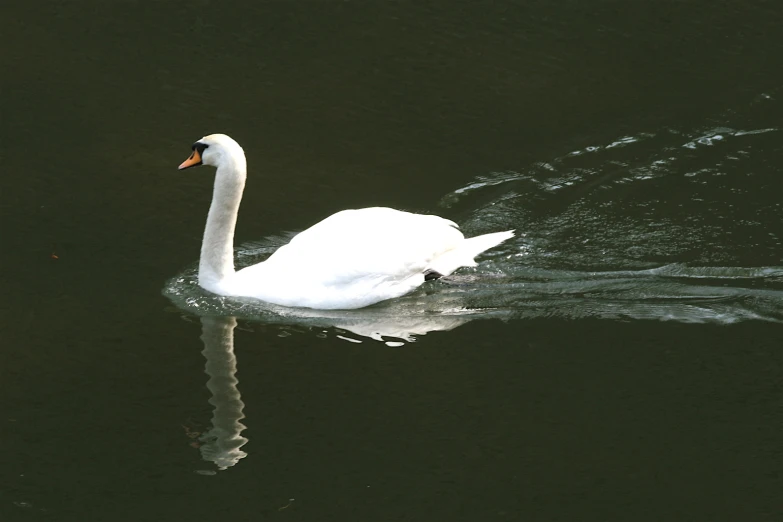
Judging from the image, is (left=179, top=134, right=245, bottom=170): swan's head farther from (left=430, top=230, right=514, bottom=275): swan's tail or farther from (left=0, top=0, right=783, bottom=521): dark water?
(left=430, top=230, right=514, bottom=275): swan's tail

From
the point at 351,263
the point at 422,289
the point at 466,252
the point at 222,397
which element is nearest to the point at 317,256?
the point at 351,263

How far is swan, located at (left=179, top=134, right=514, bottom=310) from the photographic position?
30.0 ft

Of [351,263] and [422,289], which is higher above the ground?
[351,263]

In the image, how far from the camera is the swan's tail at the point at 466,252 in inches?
387

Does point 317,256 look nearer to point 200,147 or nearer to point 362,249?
point 362,249

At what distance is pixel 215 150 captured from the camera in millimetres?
9109

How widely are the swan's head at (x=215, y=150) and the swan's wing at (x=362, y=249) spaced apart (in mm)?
852

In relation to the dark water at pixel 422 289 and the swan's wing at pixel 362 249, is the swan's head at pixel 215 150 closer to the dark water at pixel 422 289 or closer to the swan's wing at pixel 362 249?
the swan's wing at pixel 362 249

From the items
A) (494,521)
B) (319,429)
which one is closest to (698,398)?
(494,521)

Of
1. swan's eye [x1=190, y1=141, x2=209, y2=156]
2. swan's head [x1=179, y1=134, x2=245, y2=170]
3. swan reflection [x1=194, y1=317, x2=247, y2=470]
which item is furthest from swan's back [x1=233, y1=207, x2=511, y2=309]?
swan's eye [x1=190, y1=141, x2=209, y2=156]

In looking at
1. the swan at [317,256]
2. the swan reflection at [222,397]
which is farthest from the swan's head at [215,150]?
the swan reflection at [222,397]

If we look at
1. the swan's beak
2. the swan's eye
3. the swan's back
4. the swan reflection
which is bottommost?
the swan reflection

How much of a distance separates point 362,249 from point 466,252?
3.63 feet

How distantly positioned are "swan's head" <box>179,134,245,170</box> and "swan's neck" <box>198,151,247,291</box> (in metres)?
0.10
